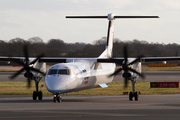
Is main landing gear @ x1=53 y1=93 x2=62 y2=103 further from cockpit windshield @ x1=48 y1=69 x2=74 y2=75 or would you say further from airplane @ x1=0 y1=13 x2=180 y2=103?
cockpit windshield @ x1=48 y1=69 x2=74 y2=75

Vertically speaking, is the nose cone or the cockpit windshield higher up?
the cockpit windshield

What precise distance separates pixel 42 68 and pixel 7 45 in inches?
2328

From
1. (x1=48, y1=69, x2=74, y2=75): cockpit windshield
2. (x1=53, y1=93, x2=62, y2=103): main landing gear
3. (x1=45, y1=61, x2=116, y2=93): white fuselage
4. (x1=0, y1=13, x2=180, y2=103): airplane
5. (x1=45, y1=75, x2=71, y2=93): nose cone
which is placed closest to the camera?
(x1=45, y1=75, x2=71, y2=93): nose cone

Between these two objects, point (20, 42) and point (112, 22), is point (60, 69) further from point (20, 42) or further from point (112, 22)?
point (20, 42)

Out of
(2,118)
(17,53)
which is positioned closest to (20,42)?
(17,53)

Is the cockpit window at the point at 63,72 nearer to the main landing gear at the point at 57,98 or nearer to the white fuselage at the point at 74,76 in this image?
the white fuselage at the point at 74,76

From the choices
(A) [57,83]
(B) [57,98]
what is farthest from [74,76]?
(B) [57,98]

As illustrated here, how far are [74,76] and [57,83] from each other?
70.2 inches

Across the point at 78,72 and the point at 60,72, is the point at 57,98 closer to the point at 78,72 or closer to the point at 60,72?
the point at 60,72

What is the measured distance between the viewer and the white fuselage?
21922 millimetres

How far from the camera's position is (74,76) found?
23188mm

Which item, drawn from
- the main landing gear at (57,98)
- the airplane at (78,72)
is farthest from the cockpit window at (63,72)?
Result: the main landing gear at (57,98)

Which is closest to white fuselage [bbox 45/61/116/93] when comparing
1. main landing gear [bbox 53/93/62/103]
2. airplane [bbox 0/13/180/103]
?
airplane [bbox 0/13/180/103]

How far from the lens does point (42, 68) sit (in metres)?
28.3
